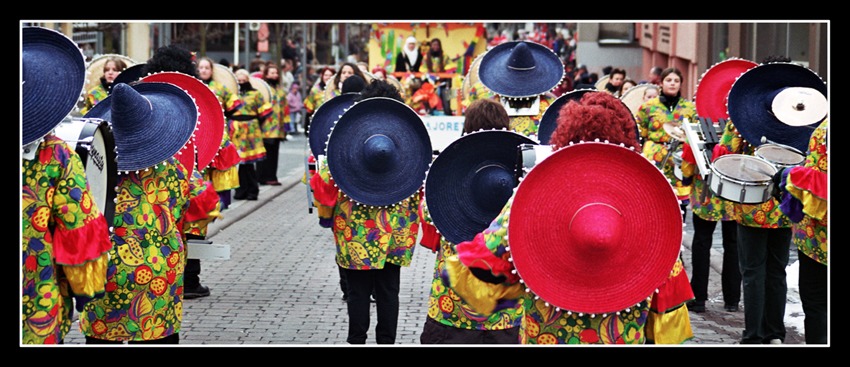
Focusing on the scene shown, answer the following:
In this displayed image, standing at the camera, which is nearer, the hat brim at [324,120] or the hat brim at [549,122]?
the hat brim at [549,122]

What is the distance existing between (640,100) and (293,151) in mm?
14855

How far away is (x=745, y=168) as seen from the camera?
21.2 feet

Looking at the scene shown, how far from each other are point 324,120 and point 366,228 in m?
1.89

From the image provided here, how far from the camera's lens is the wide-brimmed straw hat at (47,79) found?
445 cm

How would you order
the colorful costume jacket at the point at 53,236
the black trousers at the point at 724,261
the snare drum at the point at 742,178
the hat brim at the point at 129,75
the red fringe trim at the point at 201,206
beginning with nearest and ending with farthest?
the colorful costume jacket at the point at 53,236
the snare drum at the point at 742,178
the red fringe trim at the point at 201,206
the black trousers at the point at 724,261
the hat brim at the point at 129,75

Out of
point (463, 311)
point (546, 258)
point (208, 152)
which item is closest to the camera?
point (546, 258)

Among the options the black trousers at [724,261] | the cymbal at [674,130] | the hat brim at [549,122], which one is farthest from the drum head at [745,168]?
the cymbal at [674,130]

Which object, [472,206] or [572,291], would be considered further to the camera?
[472,206]

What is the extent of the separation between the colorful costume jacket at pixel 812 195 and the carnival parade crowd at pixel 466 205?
0.03ft

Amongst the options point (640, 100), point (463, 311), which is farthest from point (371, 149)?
point (640, 100)

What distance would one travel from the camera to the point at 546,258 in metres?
4.13

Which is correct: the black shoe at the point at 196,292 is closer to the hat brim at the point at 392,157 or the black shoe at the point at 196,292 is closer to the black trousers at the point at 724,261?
the hat brim at the point at 392,157

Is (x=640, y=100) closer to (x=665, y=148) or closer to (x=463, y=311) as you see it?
(x=665, y=148)

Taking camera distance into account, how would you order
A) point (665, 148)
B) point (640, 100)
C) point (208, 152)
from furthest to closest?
point (640, 100) < point (665, 148) < point (208, 152)
